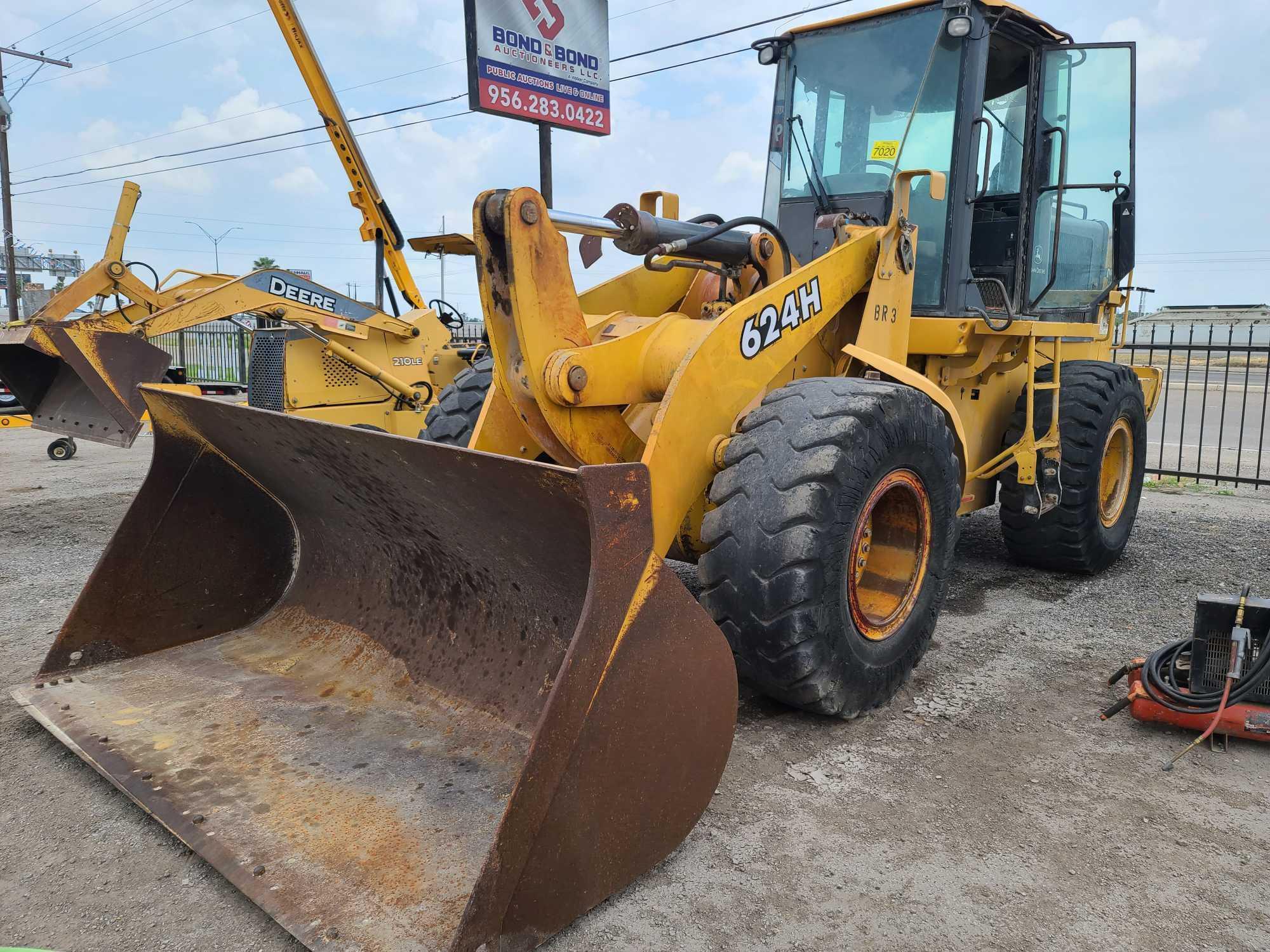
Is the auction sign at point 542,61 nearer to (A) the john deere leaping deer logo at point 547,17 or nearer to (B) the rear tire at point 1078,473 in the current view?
(A) the john deere leaping deer logo at point 547,17

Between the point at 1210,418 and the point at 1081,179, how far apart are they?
47.4ft

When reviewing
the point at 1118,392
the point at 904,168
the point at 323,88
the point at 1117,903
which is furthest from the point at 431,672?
the point at 323,88

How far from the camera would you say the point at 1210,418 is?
1722cm

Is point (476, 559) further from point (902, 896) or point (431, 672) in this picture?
point (902, 896)

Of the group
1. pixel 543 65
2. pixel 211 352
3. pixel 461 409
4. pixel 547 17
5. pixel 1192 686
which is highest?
pixel 547 17

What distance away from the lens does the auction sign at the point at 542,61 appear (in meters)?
8.96

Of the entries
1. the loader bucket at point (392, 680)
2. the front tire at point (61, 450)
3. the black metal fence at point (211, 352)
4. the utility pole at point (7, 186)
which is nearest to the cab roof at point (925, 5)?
the loader bucket at point (392, 680)

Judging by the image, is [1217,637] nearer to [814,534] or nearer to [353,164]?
[814,534]

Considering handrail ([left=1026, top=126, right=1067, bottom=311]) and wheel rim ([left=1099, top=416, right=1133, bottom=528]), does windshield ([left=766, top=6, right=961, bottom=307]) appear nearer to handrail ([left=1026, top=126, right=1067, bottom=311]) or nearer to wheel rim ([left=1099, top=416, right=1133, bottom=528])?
handrail ([left=1026, top=126, right=1067, bottom=311])

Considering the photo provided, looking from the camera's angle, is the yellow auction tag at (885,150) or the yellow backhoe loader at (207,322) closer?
the yellow auction tag at (885,150)

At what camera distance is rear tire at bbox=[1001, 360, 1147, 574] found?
5.24 metres

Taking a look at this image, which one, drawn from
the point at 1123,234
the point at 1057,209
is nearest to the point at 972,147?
the point at 1057,209

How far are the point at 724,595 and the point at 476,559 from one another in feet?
2.65

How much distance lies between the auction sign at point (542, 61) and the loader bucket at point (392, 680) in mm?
6500
